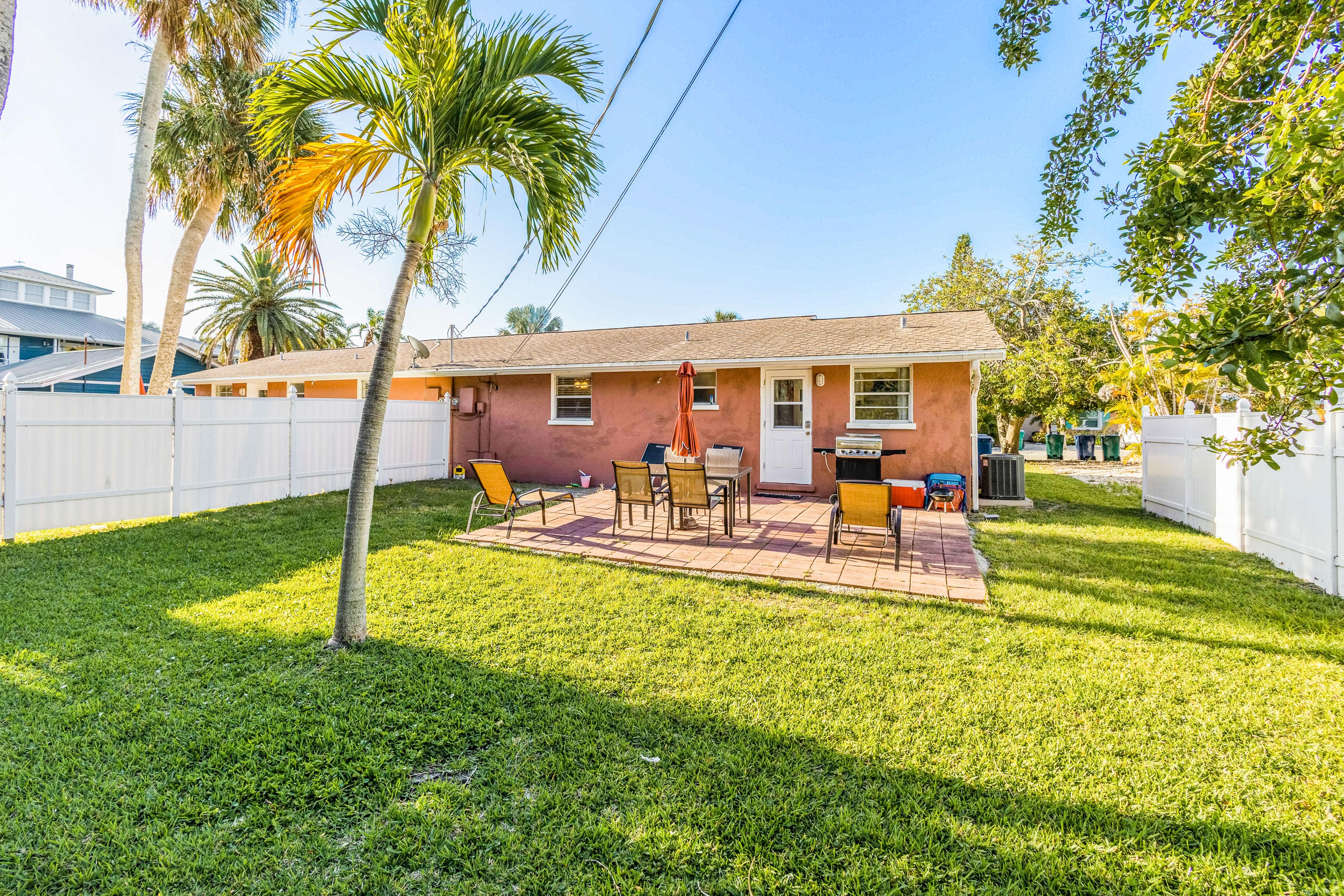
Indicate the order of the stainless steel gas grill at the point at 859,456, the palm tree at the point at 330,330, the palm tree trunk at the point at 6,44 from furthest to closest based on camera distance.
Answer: the palm tree at the point at 330,330
the stainless steel gas grill at the point at 859,456
the palm tree trunk at the point at 6,44

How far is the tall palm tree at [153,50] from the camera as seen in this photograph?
10.5 m

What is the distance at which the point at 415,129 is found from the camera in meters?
3.93

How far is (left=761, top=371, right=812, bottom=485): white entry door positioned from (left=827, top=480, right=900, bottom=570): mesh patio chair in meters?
4.91

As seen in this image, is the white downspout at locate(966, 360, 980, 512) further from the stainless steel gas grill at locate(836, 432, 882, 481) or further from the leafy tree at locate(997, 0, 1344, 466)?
the leafy tree at locate(997, 0, 1344, 466)

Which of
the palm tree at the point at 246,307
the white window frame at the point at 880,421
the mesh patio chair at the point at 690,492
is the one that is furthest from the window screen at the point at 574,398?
the palm tree at the point at 246,307

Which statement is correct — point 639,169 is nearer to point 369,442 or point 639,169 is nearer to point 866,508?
point 866,508

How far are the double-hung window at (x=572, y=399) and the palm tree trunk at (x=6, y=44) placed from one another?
11.2 metres

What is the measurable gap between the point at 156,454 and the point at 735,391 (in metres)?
9.92

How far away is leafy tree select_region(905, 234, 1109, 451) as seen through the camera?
676 inches

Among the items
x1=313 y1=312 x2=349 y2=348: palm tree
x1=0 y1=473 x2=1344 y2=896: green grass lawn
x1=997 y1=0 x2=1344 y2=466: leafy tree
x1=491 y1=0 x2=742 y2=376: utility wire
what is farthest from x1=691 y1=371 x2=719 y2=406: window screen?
x1=313 y1=312 x2=349 y2=348: palm tree

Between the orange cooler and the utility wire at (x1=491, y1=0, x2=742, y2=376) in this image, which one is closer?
the utility wire at (x1=491, y1=0, x2=742, y2=376)

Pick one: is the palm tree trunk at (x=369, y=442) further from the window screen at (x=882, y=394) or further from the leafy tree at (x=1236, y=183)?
the window screen at (x=882, y=394)

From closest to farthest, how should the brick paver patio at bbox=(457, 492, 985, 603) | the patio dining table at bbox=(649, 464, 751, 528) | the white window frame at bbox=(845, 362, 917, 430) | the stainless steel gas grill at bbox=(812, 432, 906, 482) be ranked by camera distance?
the brick paver patio at bbox=(457, 492, 985, 603) < the patio dining table at bbox=(649, 464, 751, 528) < the stainless steel gas grill at bbox=(812, 432, 906, 482) < the white window frame at bbox=(845, 362, 917, 430)

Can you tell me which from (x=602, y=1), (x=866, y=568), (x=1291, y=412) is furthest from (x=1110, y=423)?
(x=602, y=1)
